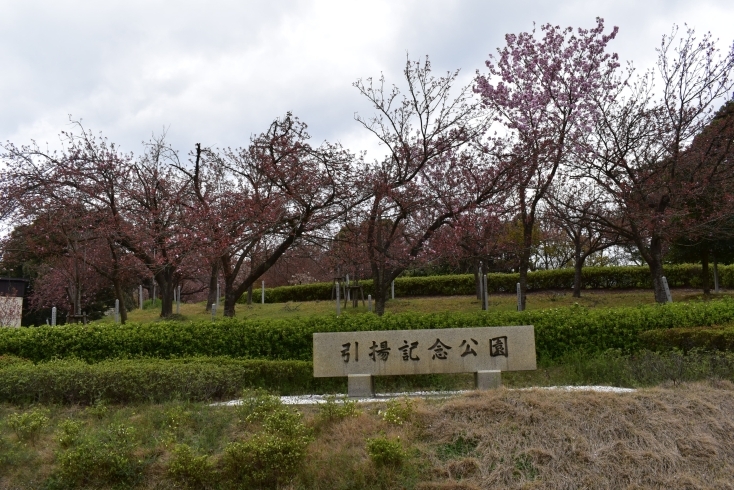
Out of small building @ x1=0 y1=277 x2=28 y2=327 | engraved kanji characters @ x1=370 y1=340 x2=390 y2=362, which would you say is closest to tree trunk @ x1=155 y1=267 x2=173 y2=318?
small building @ x1=0 y1=277 x2=28 y2=327

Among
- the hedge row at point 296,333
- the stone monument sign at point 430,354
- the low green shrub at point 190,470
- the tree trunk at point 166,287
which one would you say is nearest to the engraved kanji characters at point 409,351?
the stone monument sign at point 430,354

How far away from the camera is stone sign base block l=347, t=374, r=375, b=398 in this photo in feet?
24.7

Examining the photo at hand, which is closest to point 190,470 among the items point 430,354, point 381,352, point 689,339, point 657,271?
point 381,352

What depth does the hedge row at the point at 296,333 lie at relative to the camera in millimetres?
8812

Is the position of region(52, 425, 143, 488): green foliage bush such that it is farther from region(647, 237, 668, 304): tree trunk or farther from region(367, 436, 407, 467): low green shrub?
region(647, 237, 668, 304): tree trunk

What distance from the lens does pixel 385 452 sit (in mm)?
5090

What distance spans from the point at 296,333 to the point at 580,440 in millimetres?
4679

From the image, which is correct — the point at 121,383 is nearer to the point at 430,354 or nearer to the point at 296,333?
the point at 296,333

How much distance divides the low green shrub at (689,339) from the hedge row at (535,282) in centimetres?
1236

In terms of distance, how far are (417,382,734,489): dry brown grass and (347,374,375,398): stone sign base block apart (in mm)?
1562

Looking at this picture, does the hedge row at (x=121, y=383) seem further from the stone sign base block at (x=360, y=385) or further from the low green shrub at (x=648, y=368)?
the low green shrub at (x=648, y=368)

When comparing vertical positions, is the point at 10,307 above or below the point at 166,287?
below

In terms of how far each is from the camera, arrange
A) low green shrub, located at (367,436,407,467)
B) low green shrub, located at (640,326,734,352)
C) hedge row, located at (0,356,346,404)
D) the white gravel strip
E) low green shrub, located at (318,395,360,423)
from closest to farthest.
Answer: low green shrub, located at (367,436,407,467), low green shrub, located at (318,395,360,423), the white gravel strip, hedge row, located at (0,356,346,404), low green shrub, located at (640,326,734,352)

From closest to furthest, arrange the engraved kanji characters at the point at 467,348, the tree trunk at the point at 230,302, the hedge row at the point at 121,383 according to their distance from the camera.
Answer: the hedge row at the point at 121,383
the engraved kanji characters at the point at 467,348
the tree trunk at the point at 230,302
